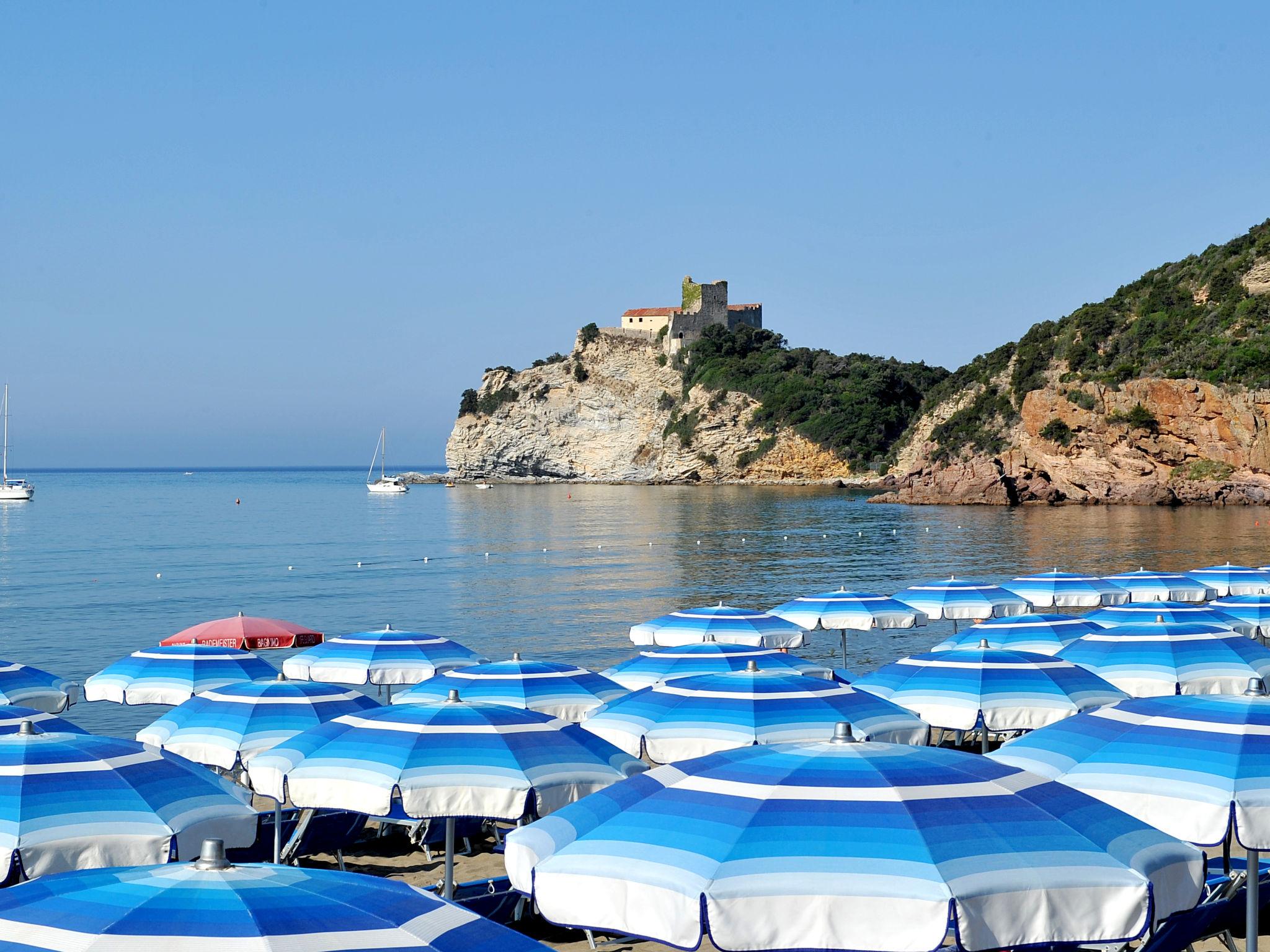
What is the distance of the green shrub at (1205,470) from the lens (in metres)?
66.5

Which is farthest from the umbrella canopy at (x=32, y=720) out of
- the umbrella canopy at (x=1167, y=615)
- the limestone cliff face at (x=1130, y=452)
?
the limestone cliff face at (x=1130, y=452)

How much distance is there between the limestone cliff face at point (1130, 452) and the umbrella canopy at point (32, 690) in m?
62.9

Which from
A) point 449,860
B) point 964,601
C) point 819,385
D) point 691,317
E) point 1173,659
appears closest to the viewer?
point 449,860

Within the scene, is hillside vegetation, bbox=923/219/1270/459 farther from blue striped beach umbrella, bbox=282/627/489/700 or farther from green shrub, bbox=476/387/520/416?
green shrub, bbox=476/387/520/416

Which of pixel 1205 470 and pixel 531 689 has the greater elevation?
pixel 1205 470

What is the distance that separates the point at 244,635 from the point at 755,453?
10672 centimetres

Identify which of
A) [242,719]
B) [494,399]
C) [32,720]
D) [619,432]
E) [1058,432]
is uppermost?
[494,399]

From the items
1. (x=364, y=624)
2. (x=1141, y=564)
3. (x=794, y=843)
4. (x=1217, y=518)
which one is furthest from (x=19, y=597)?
(x=1217, y=518)

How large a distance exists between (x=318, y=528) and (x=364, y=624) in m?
46.2

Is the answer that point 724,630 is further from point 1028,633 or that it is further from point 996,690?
point 996,690

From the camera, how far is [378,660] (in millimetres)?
14508

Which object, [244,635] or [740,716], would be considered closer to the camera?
[740,716]

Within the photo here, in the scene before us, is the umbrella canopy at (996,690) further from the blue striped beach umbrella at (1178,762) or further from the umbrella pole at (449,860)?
the umbrella pole at (449,860)

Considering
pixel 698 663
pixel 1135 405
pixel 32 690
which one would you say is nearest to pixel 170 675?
pixel 32 690
